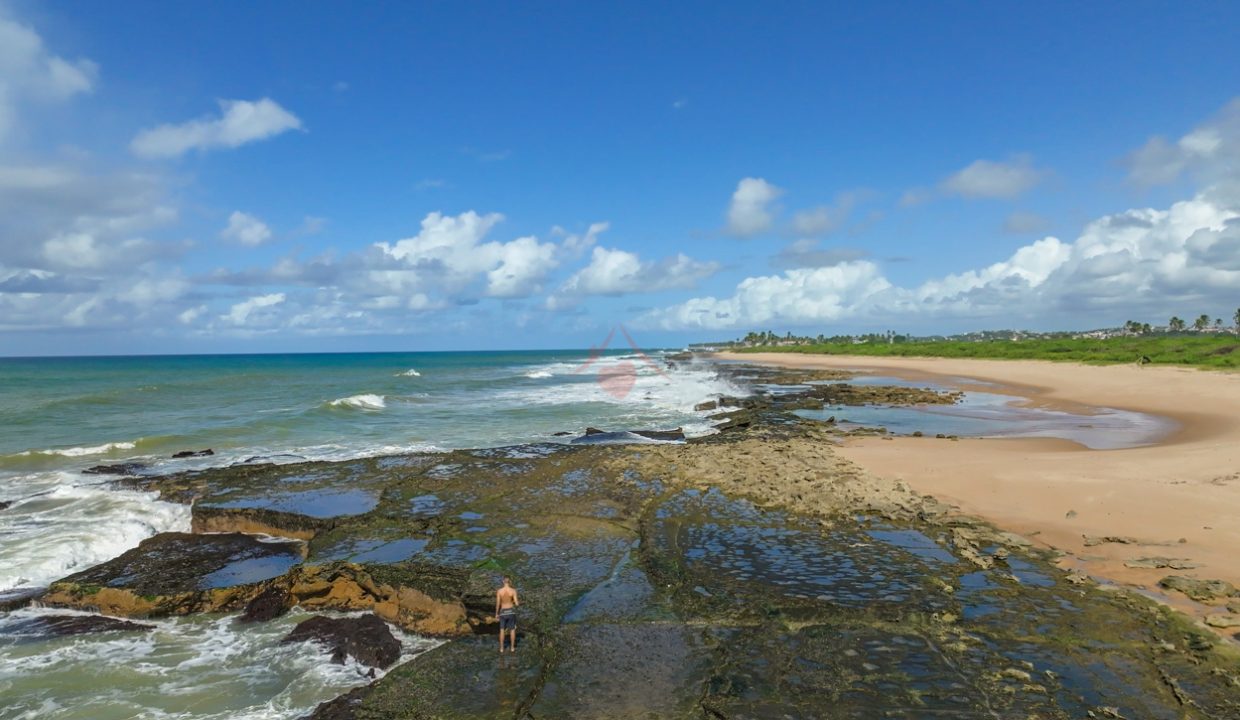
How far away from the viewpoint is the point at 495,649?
8641mm

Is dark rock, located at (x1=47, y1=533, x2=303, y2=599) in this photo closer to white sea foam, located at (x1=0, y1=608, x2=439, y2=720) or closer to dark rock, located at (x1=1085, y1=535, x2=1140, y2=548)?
white sea foam, located at (x1=0, y1=608, x2=439, y2=720)

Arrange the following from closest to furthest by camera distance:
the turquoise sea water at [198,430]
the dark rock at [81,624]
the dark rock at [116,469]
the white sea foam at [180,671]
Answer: the white sea foam at [180,671], the dark rock at [81,624], the turquoise sea water at [198,430], the dark rock at [116,469]

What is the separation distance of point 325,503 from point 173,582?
5307 mm

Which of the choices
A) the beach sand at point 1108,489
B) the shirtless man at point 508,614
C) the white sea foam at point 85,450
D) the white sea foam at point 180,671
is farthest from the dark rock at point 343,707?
the white sea foam at point 85,450

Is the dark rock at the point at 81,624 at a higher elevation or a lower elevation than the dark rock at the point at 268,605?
lower

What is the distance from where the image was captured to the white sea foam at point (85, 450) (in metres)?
25.2

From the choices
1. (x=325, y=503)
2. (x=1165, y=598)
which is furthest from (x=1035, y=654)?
(x=325, y=503)

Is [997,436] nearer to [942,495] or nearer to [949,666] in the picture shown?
[942,495]

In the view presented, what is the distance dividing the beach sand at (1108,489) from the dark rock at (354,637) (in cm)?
1187

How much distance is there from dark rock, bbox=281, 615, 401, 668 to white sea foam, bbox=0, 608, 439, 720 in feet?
0.45

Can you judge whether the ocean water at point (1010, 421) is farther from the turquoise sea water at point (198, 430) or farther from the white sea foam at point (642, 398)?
the turquoise sea water at point (198, 430)

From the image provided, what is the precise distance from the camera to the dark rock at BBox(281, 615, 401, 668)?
8.43 m

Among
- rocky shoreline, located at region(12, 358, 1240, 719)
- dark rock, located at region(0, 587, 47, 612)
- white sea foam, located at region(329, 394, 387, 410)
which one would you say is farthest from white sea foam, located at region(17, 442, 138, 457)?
dark rock, located at region(0, 587, 47, 612)

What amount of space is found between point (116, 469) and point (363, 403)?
2298 centimetres
